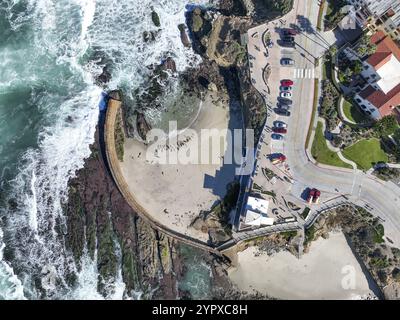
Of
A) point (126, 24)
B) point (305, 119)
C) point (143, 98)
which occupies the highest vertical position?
point (126, 24)

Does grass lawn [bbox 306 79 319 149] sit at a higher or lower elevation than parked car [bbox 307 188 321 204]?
higher

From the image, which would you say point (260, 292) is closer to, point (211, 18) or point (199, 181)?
point (199, 181)

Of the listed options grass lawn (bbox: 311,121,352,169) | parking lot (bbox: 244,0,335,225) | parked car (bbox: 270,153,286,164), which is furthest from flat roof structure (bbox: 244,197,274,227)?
grass lawn (bbox: 311,121,352,169)

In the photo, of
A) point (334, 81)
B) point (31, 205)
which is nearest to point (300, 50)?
point (334, 81)

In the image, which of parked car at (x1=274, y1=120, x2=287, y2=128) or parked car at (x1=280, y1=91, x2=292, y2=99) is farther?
parked car at (x1=280, y1=91, x2=292, y2=99)

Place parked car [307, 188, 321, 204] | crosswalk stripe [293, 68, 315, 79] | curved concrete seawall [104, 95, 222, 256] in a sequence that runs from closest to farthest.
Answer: parked car [307, 188, 321, 204] → curved concrete seawall [104, 95, 222, 256] → crosswalk stripe [293, 68, 315, 79]

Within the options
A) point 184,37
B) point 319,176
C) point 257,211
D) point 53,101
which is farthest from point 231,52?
point 53,101

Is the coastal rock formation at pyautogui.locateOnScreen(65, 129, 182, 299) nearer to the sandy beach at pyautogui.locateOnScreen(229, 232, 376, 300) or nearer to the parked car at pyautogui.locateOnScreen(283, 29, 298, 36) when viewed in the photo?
the sandy beach at pyautogui.locateOnScreen(229, 232, 376, 300)

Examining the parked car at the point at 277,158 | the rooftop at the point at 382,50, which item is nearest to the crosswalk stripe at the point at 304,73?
the rooftop at the point at 382,50
